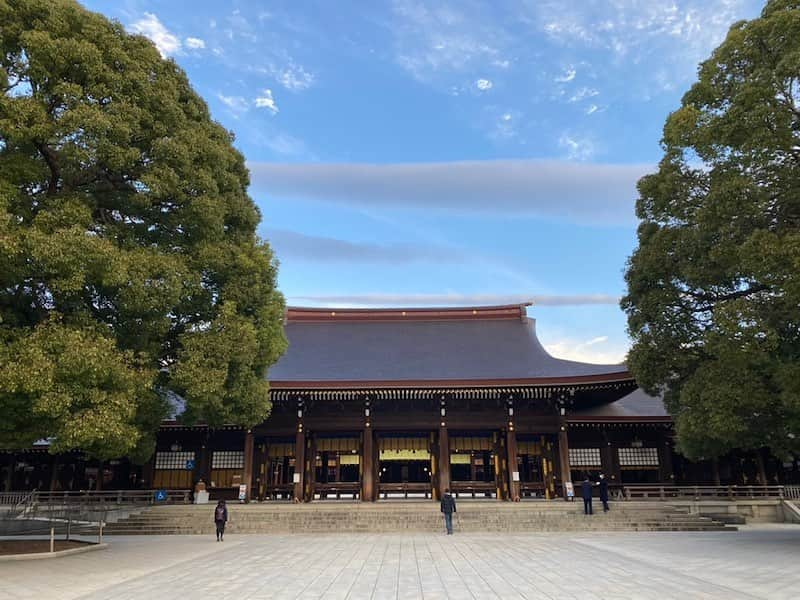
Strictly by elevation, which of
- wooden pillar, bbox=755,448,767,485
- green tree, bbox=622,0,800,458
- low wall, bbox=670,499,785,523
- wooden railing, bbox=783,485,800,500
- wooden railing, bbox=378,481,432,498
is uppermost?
green tree, bbox=622,0,800,458

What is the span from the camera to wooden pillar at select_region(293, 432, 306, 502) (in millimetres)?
20359

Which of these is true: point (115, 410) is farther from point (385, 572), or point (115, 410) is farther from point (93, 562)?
point (385, 572)

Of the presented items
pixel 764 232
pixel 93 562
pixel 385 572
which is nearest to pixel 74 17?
pixel 93 562

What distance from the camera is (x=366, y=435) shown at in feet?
68.4

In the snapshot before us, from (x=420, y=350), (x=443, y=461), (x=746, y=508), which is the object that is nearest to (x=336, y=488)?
(x=443, y=461)

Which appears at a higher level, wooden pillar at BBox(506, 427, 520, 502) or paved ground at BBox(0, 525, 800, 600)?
wooden pillar at BBox(506, 427, 520, 502)

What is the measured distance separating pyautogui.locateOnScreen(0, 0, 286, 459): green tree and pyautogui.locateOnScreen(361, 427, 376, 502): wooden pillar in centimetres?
828

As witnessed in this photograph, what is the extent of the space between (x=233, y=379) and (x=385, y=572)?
17.9ft

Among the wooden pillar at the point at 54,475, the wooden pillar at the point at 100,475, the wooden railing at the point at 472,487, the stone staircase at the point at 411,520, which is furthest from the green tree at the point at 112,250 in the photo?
the wooden pillar at the point at 54,475

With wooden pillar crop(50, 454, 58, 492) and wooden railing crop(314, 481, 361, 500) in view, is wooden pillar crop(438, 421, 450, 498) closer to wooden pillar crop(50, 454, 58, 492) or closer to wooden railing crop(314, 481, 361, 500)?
wooden railing crop(314, 481, 361, 500)

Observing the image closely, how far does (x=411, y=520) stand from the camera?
55.9ft

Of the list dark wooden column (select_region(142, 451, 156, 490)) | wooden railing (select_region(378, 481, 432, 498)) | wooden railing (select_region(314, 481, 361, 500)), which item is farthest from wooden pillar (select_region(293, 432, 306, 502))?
dark wooden column (select_region(142, 451, 156, 490))

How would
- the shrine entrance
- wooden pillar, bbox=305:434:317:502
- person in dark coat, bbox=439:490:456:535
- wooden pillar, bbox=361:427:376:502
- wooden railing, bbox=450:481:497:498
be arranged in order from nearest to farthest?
person in dark coat, bbox=439:490:456:535, wooden pillar, bbox=361:427:376:502, wooden railing, bbox=450:481:497:498, wooden pillar, bbox=305:434:317:502, the shrine entrance

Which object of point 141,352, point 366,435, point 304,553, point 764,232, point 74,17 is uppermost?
point 74,17
